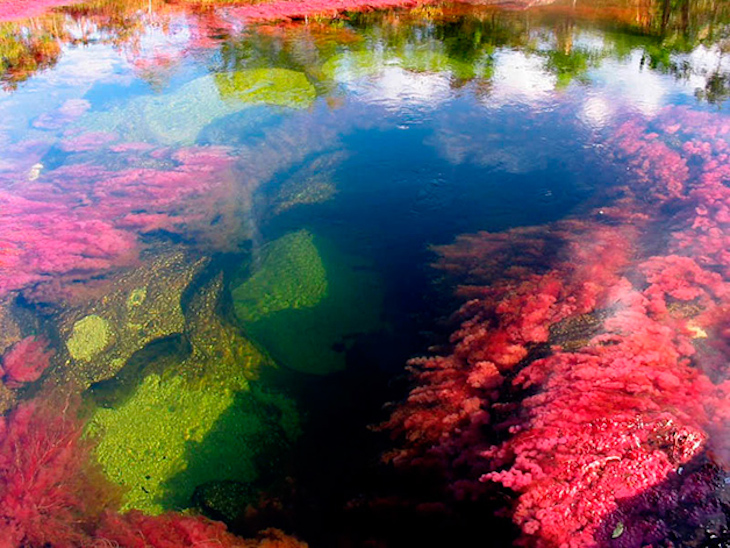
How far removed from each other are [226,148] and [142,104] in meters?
3.12

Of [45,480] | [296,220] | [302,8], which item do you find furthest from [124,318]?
[302,8]

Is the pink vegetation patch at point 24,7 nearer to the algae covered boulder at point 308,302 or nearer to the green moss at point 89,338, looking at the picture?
the green moss at point 89,338

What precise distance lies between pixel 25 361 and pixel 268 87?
24.7 ft

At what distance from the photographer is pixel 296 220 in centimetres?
701

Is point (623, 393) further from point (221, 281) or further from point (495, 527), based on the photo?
point (221, 281)

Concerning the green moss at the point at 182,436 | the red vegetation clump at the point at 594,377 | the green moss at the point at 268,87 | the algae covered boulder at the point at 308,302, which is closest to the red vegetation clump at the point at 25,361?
the green moss at the point at 182,436

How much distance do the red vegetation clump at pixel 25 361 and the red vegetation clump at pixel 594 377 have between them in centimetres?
411

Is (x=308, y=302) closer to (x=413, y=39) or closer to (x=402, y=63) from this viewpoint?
(x=402, y=63)

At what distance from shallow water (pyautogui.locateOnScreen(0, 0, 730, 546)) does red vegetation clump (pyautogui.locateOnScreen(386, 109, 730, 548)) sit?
0.10 meters

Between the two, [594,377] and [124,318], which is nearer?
[594,377]

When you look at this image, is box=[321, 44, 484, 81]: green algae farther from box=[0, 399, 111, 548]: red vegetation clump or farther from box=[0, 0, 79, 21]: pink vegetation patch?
box=[0, 0, 79, 21]: pink vegetation patch

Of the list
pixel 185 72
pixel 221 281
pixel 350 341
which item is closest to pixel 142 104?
pixel 185 72

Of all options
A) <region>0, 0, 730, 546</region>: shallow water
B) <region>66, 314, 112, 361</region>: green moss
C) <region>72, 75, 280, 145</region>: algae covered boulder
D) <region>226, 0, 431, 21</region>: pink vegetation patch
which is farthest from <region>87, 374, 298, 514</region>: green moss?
<region>226, 0, 431, 21</region>: pink vegetation patch

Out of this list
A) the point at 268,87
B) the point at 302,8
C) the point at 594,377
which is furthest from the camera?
the point at 302,8
